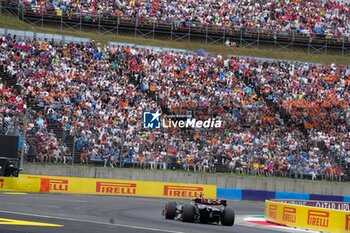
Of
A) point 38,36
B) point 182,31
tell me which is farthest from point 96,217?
point 182,31

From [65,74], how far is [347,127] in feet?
51.2

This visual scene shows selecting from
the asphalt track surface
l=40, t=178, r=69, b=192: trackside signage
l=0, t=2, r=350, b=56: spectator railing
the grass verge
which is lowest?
the asphalt track surface

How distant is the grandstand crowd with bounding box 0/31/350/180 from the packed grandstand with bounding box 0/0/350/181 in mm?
57

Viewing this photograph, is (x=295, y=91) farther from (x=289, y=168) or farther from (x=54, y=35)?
(x=54, y=35)

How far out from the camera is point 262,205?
42125mm

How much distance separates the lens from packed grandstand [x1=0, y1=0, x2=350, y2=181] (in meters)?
40.7

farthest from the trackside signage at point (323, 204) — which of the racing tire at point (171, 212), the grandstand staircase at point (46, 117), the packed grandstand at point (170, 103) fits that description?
the grandstand staircase at point (46, 117)

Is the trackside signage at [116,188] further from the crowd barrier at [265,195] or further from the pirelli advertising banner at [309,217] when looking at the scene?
the pirelli advertising banner at [309,217]

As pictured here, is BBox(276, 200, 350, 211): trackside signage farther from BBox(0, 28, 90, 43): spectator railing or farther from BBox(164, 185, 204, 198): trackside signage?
BBox(0, 28, 90, 43): spectator railing

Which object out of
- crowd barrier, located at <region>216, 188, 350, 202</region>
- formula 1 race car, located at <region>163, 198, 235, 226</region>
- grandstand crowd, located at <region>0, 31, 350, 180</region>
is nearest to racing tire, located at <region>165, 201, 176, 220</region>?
formula 1 race car, located at <region>163, 198, 235, 226</region>

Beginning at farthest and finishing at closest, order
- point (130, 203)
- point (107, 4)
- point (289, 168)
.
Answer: point (107, 4) < point (289, 168) < point (130, 203)

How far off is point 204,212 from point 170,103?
19.7 meters

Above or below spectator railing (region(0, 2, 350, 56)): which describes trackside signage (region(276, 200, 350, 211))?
below

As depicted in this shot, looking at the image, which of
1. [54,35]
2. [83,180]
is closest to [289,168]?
[83,180]
